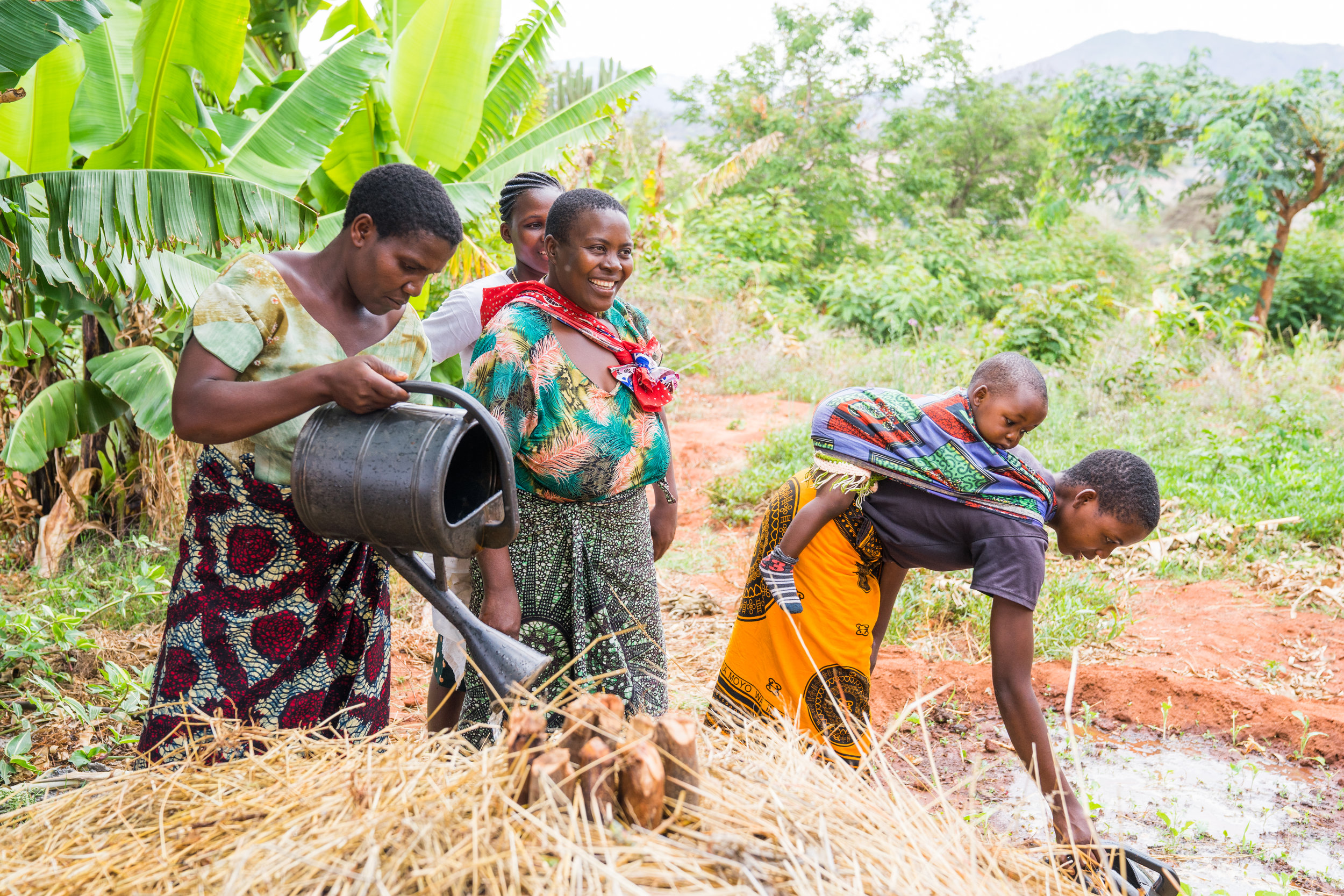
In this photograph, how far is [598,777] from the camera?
45.0 inches

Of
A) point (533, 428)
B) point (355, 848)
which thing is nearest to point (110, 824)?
point (355, 848)

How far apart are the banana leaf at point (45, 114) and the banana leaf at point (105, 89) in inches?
5.4

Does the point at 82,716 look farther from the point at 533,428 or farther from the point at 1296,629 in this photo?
the point at 1296,629

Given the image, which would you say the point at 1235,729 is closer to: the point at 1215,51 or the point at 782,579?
the point at 782,579

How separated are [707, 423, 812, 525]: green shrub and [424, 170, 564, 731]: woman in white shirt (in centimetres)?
327

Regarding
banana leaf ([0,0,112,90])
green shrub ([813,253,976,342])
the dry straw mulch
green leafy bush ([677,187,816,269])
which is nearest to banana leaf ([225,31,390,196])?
banana leaf ([0,0,112,90])

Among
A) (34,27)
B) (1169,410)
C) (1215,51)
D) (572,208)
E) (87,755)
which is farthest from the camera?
(1215,51)

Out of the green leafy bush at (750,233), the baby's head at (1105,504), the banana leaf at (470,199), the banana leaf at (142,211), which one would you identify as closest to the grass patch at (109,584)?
the banana leaf at (142,211)

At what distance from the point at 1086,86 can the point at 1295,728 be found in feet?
36.4

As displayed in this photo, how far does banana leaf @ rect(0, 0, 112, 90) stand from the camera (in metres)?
2.34

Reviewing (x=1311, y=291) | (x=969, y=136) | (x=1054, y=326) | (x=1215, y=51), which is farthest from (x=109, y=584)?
(x=1215, y=51)

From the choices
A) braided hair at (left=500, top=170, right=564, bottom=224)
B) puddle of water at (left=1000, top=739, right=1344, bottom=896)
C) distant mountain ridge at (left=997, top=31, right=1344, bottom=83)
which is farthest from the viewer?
distant mountain ridge at (left=997, top=31, right=1344, bottom=83)

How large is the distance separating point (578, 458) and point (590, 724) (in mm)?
855

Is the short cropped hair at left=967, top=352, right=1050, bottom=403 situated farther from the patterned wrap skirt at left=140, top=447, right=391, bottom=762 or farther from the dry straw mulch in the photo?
the patterned wrap skirt at left=140, top=447, right=391, bottom=762
